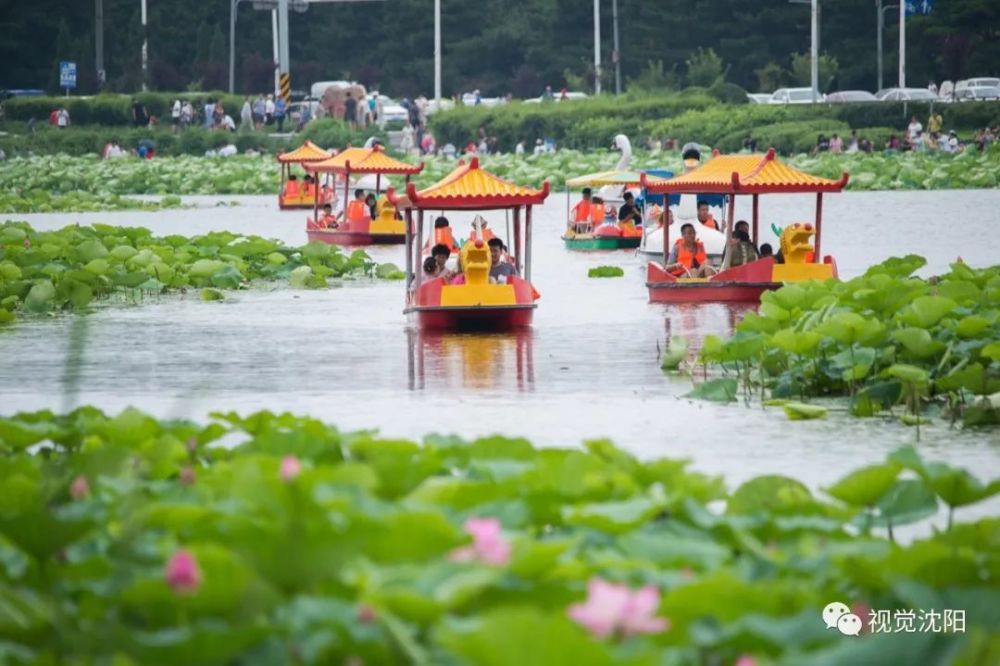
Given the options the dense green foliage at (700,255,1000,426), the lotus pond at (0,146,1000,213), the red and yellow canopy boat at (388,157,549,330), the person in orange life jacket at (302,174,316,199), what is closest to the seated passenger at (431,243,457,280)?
the red and yellow canopy boat at (388,157,549,330)

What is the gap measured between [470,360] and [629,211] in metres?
14.2

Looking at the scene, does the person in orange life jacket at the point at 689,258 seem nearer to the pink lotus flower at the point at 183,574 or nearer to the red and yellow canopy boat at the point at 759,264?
the red and yellow canopy boat at the point at 759,264

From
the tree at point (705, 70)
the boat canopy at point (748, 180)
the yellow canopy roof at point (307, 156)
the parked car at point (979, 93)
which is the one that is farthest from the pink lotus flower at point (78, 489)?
the tree at point (705, 70)

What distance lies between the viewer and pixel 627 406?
11398 mm

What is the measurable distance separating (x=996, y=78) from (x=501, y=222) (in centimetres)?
2615

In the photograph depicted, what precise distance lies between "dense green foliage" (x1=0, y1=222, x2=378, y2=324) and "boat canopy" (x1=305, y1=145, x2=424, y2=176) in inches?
142

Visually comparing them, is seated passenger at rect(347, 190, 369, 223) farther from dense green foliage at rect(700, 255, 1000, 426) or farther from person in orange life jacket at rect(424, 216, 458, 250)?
dense green foliage at rect(700, 255, 1000, 426)

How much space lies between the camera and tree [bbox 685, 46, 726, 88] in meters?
56.5

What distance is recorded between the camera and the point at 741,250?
18.0 metres

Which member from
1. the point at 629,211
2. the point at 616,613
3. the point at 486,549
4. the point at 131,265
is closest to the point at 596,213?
the point at 629,211

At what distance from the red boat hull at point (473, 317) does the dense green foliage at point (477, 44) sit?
41.7 m

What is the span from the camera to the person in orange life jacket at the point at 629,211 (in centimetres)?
2782

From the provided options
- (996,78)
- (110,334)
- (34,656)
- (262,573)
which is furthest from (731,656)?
(996,78)

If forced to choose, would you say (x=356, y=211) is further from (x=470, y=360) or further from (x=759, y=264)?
(x=470, y=360)
